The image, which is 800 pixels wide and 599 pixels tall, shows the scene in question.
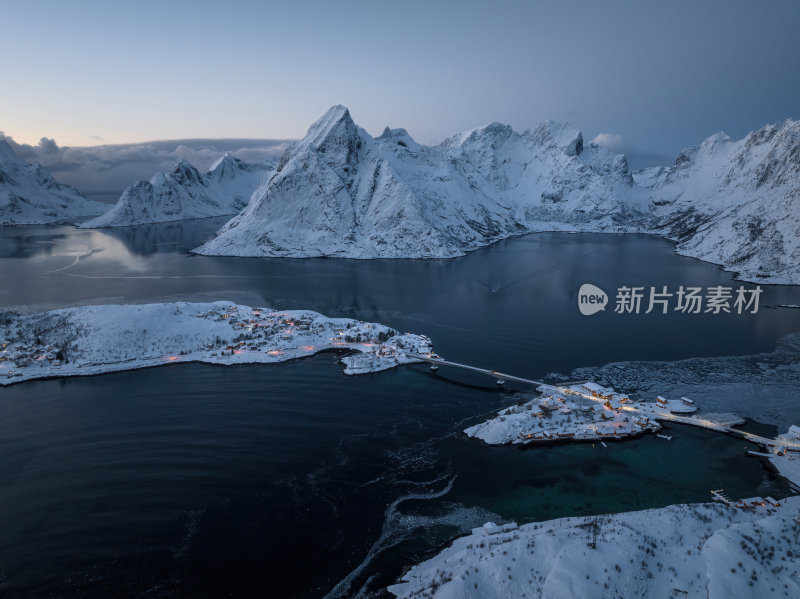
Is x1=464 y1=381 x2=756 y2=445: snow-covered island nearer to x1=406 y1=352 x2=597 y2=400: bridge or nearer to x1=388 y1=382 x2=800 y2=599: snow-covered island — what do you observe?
x1=406 y1=352 x2=597 y2=400: bridge

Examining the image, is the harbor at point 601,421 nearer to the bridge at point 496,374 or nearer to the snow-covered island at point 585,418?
the snow-covered island at point 585,418

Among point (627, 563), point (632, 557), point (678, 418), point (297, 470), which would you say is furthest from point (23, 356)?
point (678, 418)

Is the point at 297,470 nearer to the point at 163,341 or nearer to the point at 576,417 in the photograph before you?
the point at 576,417

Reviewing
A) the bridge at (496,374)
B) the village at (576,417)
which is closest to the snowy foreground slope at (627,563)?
the village at (576,417)

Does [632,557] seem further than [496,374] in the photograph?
No

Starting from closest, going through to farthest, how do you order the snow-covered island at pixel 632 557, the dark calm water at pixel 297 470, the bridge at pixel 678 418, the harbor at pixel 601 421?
the snow-covered island at pixel 632 557 → the dark calm water at pixel 297 470 → the harbor at pixel 601 421 → the bridge at pixel 678 418

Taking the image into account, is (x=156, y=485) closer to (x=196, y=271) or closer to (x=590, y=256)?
(x=196, y=271)

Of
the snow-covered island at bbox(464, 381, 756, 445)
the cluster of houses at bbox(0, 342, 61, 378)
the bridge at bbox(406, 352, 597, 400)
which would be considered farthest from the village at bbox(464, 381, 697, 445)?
the cluster of houses at bbox(0, 342, 61, 378)
